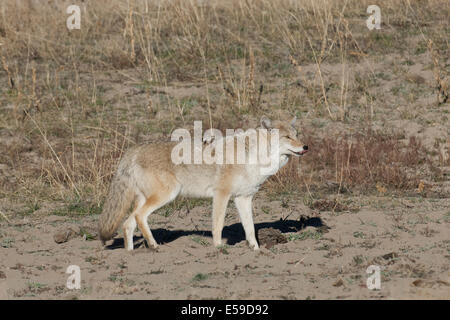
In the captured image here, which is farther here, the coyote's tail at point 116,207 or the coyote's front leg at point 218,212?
the coyote's front leg at point 218,212

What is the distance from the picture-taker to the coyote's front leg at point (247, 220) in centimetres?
784

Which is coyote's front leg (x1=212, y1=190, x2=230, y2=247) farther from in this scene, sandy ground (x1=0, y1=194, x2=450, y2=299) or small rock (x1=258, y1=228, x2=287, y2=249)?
small rock (x1=258, y1=228, x2=287, y2=249)

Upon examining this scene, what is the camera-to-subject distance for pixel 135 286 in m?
6.18

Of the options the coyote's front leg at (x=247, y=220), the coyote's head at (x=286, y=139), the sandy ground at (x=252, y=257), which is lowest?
the sandy ground at (x=252, y=257)

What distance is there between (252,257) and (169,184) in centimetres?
119

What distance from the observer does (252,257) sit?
726 centimetres

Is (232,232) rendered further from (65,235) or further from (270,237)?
(65,235)

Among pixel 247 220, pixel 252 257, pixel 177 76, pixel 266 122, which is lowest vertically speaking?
pixel 252 257

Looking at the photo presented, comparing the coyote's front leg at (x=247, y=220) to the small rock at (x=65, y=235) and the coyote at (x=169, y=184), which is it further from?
the small rock at (x=65, y=235)

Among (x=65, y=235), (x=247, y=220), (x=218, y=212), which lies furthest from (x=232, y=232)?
(x=65, y=235)

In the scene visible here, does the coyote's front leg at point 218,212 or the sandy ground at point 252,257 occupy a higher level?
the coyote's front leg at point 218,212

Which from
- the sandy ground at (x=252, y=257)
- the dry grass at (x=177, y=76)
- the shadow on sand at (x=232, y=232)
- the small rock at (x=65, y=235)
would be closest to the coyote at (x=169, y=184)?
the sandy ground at (x=252, y=257)

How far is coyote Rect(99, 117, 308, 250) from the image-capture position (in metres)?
7.57

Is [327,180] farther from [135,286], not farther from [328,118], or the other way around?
[135,286]
